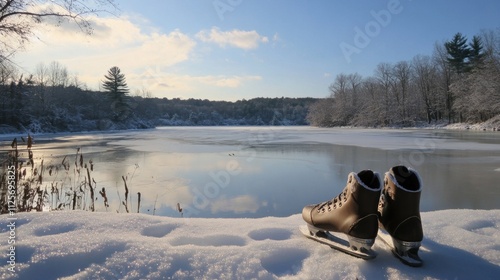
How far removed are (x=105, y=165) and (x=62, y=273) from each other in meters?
7.95

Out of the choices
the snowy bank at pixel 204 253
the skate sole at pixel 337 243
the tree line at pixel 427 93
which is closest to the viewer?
the snowy bank at pixel 204 253

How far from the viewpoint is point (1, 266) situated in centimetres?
127

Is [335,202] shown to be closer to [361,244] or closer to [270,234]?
[361,244]

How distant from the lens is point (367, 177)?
160cm

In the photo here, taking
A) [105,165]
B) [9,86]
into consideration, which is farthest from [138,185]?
[9,86]

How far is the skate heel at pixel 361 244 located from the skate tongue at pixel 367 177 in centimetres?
29

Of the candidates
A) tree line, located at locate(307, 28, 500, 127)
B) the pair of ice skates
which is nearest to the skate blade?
the pair of ice skates

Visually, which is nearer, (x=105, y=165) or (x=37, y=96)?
(x=105, y=165)

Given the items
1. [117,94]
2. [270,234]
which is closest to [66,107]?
[117,94]

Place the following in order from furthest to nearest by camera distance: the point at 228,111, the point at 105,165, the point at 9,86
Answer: the point at 228,111
the point at 9,86
the point at 105,165

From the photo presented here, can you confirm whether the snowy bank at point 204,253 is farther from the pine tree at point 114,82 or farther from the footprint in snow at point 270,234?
the pine tree at point 114,82

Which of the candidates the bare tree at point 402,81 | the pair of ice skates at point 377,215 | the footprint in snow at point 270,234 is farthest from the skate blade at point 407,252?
the bare tree at point 402,81

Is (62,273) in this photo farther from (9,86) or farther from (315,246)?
(9,86)

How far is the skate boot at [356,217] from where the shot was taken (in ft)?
4.78
